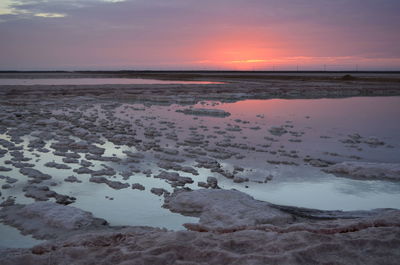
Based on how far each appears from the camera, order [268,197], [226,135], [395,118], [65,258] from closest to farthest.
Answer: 1. [65,258]
2. [268,197]
3. [226,135]
4. [395,118]

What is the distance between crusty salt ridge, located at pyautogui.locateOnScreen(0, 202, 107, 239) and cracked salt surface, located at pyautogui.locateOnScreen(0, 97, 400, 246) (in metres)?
0.31

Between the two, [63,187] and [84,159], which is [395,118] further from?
[63,187]

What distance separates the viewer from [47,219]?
4.45 m

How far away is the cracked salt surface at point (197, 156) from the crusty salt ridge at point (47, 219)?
31 cm

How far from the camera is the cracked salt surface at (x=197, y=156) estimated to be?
18.1ft

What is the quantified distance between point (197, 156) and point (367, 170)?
3.46 metres

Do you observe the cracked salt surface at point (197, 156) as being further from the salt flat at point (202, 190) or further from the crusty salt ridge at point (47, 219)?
the crusty salt ridge at point (47, 219)

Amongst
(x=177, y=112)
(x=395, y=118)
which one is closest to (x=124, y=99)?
(x=177, y=112)

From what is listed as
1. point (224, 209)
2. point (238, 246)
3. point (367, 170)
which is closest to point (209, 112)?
point (367, 170)

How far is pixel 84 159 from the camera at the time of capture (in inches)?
307

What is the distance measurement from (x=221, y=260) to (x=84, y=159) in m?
5.46

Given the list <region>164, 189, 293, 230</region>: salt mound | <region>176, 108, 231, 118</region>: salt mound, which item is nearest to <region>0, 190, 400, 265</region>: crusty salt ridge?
<region>164, 189, 293, 230</region>: salt mound

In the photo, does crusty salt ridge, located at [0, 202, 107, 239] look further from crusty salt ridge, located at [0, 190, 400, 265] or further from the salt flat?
crusty salt ridge, located at [0, 190, 400, 265]

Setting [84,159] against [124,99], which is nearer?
[84,159]
